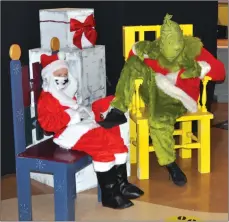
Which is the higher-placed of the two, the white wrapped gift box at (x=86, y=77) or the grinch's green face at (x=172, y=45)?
the grinch's green face at (x=172, y=45)

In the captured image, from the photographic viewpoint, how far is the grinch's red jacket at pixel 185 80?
8.00ft

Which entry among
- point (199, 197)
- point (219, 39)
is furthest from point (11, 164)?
point (219, 39)

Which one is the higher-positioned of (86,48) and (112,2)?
(112,2)

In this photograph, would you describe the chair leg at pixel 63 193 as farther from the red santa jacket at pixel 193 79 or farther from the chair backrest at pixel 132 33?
the chair backrest at pixel 132 33

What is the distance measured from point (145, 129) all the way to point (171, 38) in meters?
0.43

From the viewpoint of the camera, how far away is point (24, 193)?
209 centimetres

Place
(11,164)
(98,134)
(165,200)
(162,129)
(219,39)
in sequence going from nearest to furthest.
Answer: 1. (98,134)
2. (165,200)
3. (162,129)
4. (11,164)
5. (219,39)

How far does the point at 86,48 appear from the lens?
251 centimetres

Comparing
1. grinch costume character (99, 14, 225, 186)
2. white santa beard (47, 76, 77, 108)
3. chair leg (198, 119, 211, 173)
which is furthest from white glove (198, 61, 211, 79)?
white santa beard (47, 76, 77, 108)

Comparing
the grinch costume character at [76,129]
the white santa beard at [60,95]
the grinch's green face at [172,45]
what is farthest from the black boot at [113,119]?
the grinch's green face at [172,45]

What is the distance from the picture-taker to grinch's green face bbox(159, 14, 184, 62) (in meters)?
2.36

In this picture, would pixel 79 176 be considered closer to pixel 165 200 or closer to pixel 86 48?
A: pixel 165 200

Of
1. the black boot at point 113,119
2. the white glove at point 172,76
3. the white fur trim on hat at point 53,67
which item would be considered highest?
the white fur trim on hat at point 53,67

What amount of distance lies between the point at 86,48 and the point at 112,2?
0.42 m
